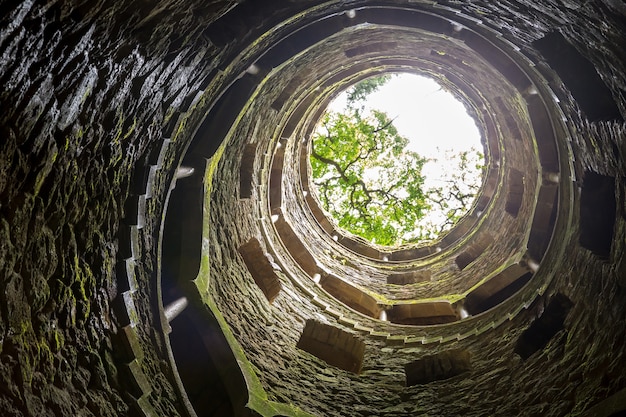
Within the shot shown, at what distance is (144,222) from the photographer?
3.42 m

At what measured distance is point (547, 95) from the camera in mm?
4734

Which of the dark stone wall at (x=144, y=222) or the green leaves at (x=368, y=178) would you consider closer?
the dark stone wall at (x=144, y=222)

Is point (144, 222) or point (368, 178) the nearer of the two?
point (144, 222)

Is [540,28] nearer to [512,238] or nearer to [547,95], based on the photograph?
[547,95]

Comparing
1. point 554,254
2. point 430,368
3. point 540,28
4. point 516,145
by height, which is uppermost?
point 516,145

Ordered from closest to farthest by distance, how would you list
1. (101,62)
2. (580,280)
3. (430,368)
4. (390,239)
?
(101,62) → (580,280) → (430,368) → (390,239)

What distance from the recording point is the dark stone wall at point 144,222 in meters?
2.08

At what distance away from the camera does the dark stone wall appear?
81.9 inches

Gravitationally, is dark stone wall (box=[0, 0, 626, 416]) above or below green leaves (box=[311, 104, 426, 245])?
below

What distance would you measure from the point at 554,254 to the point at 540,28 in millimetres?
2974

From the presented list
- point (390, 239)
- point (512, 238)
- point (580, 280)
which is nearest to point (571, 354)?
point (580, 280)

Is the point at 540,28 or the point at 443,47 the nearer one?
the point at 540,28

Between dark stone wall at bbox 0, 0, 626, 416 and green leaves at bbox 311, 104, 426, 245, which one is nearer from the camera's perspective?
dark stone wall at bbox 0, 0, 626, 416

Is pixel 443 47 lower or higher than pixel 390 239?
higher
